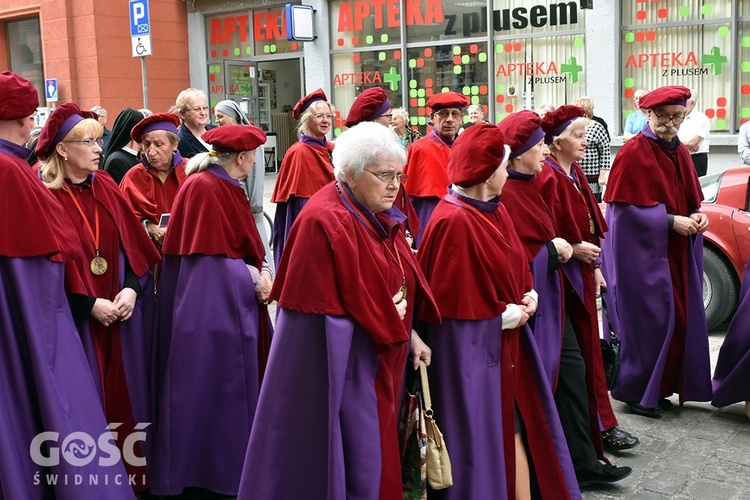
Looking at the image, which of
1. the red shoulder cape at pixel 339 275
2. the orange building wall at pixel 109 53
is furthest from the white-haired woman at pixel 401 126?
the orange building wall at pixel 109 53

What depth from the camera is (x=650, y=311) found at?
6.32 m

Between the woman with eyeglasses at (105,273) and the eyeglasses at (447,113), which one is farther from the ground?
the eyeglasses at (447,113)

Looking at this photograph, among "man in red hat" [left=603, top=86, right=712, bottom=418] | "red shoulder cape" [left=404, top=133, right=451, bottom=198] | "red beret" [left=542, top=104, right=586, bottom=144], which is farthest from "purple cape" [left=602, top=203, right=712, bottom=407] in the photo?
"red shoulder cape" [left=404, top=133, right=451, bottom=198]

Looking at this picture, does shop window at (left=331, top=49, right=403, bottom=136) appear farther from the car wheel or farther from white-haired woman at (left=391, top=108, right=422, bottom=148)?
the car wheel

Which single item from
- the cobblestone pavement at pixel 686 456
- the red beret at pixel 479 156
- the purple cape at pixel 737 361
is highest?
the red beret at pixel 479 156

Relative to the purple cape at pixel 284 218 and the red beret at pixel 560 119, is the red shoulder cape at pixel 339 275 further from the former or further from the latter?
the purple cape at pixel 284 218

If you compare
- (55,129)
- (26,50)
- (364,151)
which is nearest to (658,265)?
(364,151)

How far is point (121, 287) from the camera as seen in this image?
16.9 ft

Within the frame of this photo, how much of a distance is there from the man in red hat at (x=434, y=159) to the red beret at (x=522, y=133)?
2.80 m

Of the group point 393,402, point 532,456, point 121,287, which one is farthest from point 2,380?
point 532,456

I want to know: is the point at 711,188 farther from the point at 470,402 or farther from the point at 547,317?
the point at 470,402

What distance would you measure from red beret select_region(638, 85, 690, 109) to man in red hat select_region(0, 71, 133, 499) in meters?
3.94

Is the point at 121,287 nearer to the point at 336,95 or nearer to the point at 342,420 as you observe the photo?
the point at 342,420

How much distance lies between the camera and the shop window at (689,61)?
518 inches
